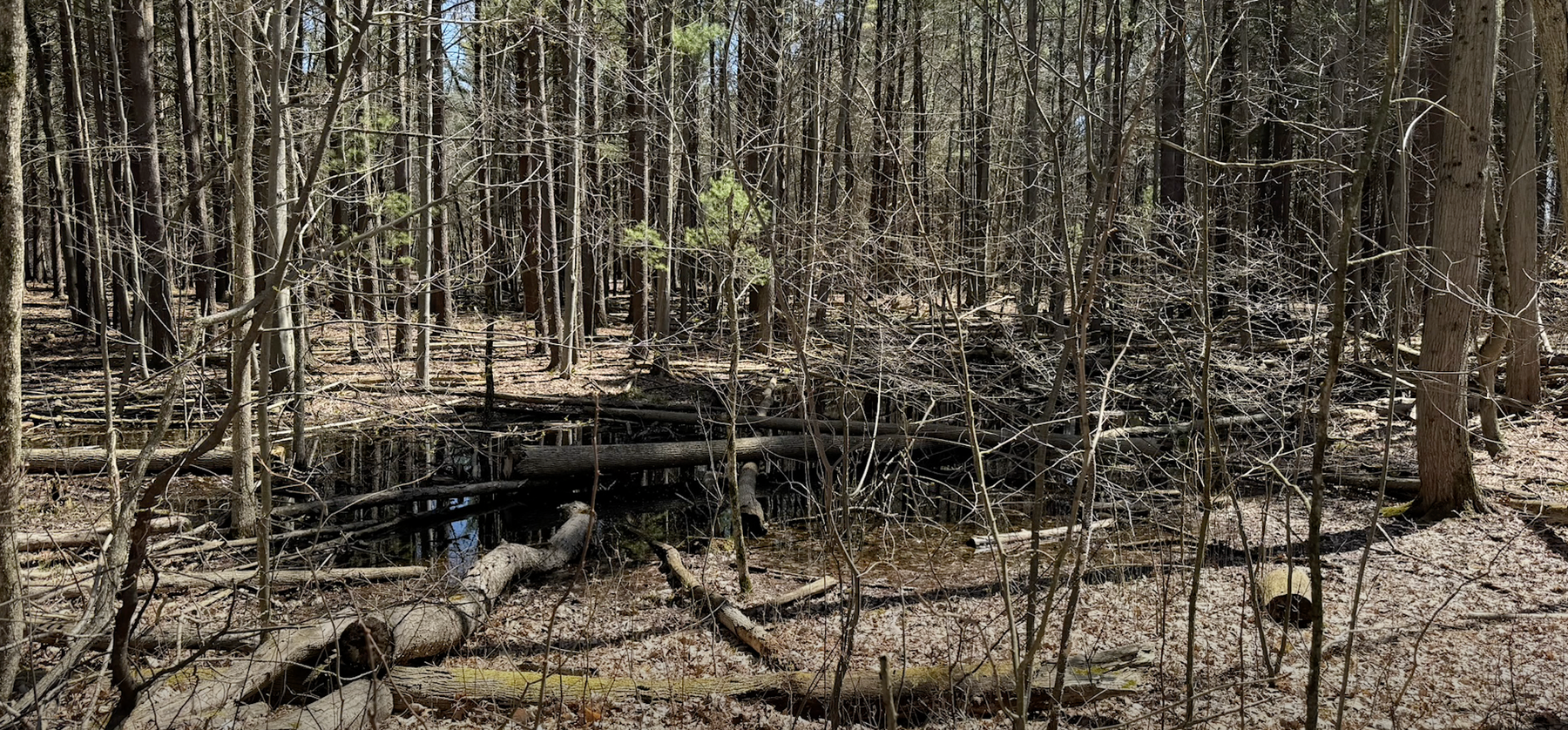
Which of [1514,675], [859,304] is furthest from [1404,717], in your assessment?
[859,304]

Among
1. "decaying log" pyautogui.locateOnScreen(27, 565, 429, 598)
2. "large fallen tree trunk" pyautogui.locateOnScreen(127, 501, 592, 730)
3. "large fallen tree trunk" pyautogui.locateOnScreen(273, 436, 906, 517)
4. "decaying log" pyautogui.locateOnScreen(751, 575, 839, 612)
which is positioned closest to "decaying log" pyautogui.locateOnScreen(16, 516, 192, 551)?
"decaying log" pyautogui.locateOnScreen(27, 565, 429, 598)

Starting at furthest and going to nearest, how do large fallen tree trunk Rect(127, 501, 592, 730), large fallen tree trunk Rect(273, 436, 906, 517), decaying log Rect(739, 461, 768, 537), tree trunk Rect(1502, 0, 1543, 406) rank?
tree trunk Rect(1502, 0, 1543, 406) → large fallen tree trunk Rect(273, 436, 906, 517) → decaying log Rect(739, 461, 768, 537) → large fallen tree trunk Rect(127, 501, 592, 730)

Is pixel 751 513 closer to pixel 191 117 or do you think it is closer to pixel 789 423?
pixel 789 423

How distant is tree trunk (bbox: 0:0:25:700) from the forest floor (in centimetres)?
56

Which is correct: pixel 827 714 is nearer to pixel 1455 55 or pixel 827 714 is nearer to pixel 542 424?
pixel 1455 55

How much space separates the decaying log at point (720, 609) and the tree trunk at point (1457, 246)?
5.50 m

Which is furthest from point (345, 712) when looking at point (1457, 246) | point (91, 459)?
point (1457, 246)

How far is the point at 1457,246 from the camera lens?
7969mm

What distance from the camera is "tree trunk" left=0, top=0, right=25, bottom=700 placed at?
3842 mm

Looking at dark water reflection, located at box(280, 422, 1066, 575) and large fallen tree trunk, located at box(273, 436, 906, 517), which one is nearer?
dark water reflection, located at box(280, 422, 1066, 575)

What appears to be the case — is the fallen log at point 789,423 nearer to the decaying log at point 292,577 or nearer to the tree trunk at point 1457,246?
the tree trunk at point 1457,246

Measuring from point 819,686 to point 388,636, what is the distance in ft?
7.91

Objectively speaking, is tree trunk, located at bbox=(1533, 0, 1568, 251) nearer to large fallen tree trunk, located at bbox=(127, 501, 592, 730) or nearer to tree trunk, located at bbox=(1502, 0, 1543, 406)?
large fallen tree trunk, located at bbox=(127, 501, 592, 730)

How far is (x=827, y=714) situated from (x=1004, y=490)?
6.18 meters
